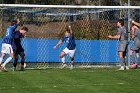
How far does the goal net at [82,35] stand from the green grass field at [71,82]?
5.43 metres

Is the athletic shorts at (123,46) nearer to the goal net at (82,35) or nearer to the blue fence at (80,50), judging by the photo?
the goal net at (82,35)

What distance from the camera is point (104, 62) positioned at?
79.9ft

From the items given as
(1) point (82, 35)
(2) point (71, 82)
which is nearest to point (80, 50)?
(1) point (82, 35)

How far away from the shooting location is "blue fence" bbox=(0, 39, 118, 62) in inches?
954

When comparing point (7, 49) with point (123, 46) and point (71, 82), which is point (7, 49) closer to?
point (123, 46)

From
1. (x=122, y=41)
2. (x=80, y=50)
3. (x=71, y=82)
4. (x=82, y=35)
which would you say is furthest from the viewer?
(x=82, y=35)

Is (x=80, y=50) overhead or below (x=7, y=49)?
below

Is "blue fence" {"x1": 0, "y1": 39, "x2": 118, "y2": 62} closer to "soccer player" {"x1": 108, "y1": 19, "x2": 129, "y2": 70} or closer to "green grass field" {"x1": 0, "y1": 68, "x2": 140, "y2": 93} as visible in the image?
"soccer player" {"x1": 108, "y1": 19, "x2": 129, "y2": 70}

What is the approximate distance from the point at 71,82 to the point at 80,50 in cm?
980

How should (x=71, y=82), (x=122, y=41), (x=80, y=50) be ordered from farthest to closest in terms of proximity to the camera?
(x=80, y=50), (x=122, y=41), (x=71, y=82)

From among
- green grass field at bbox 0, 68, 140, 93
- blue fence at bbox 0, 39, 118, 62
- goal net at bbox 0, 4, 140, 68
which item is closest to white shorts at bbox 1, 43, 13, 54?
green grass field at bbox 0, 68, 140, 93

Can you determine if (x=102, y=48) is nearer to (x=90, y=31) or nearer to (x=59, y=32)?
(x=90, y=31)

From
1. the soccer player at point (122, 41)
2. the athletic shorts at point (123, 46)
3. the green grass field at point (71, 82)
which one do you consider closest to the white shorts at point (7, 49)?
the green grass field at point (71, 82)

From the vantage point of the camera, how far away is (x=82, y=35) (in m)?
26.7
